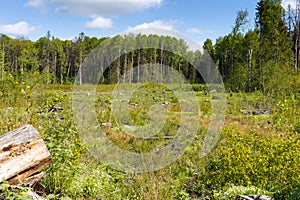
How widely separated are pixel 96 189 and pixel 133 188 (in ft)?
1.81

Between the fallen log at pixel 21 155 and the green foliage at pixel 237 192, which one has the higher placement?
the fallen log at pixel 21 155

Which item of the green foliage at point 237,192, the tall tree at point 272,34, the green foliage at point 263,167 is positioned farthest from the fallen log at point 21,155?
the tall tree at point 272,34

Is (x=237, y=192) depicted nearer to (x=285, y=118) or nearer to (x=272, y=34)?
(x=285, y=118)

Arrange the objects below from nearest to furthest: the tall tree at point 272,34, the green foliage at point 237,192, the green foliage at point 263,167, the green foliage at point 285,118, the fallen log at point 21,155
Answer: the fallen log at point 21,155 → the green foliage at point 237,192 → the green foliage at point 263,167 → the green foliage at point 285,118 → the tall tree at point 272,34

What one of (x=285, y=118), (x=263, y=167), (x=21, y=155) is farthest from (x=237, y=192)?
(x=285, y=118)

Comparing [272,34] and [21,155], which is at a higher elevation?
[272,34]

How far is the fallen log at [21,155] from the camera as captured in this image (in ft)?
11.6

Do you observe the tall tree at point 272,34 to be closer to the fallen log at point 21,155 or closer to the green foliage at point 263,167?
the green foliage at point 263,167

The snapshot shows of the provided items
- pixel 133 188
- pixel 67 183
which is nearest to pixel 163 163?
pixel 133 188

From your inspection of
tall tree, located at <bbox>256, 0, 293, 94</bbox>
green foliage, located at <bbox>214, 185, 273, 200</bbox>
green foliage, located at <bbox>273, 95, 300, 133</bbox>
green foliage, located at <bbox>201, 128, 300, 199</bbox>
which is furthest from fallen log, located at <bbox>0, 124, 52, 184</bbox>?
tall tree, located at <bbox>256, 0, 293, 94</bbox>

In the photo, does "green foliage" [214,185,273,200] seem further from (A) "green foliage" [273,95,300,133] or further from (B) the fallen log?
(B) the fallen log

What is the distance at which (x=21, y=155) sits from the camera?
3.65 m

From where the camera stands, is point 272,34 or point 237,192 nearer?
point 237,192

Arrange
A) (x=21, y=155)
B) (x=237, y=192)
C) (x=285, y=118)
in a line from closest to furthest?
(x=21, y=155) < (x=237, y=192) < (x=285, y=118)
